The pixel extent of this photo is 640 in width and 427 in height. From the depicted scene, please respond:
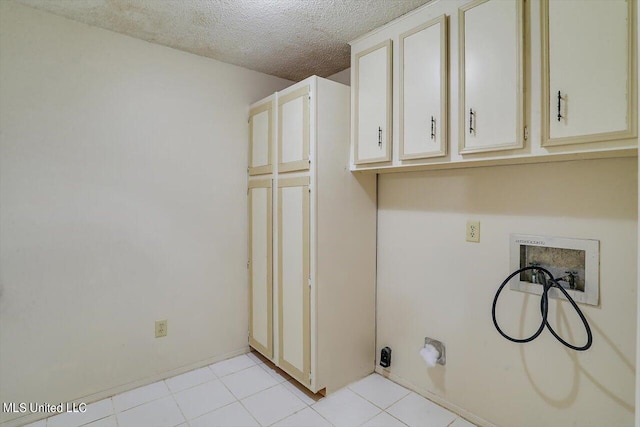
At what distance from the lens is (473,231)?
1925 millimetres

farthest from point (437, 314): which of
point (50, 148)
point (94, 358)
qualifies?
point (50, 148)

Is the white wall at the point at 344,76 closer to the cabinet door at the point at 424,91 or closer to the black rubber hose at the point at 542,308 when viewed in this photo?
the cabinet door at the point at 424,91

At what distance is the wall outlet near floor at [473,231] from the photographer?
191cm

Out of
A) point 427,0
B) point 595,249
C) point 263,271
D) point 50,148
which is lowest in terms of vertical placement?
point 263,271

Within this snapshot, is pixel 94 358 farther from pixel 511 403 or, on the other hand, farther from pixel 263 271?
pixel 511 403

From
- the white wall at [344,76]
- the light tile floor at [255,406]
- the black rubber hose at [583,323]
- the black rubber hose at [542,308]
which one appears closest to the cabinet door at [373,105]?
the white wall at [344,76]

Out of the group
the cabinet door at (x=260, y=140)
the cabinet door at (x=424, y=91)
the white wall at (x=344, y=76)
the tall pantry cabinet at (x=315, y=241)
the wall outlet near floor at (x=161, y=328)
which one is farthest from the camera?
the white wall at (x=344, y=76)

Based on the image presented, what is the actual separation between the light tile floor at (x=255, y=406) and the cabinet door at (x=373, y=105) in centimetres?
155

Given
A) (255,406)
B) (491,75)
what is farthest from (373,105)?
(255,406)

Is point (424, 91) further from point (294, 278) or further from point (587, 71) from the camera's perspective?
point (294, 278)

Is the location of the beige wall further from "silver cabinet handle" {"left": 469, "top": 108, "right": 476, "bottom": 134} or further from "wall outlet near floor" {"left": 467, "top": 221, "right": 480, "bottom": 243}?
"silver cabinet handle" {"left": 469, "top": 108, "right": 476, "bottom": 134}

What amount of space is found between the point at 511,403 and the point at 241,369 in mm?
Answer: 1825

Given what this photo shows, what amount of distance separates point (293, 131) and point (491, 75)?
1221 mm

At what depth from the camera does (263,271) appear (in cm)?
260
